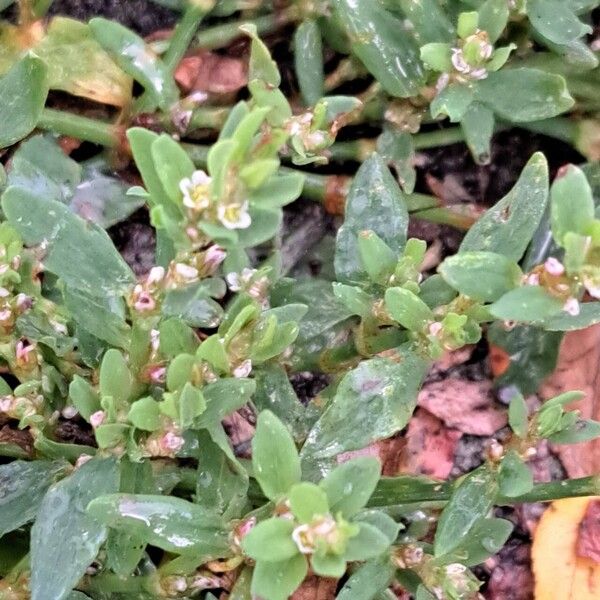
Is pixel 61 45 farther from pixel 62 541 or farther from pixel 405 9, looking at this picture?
pixel 62 541

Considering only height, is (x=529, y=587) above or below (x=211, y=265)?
below

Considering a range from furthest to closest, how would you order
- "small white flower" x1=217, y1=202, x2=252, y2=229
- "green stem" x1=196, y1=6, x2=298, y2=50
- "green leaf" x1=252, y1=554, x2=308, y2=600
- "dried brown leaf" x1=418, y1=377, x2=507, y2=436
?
"dried brown leaf" x1=418, y1=377, x2=507, y2=436, "green stem" x1=196, y1=6, x2=298, y2=50, "green leaf" x1=252, y1=554, x2=308, y2=600, "small white flower" x1=217, y1=202, x2=252, y2=229

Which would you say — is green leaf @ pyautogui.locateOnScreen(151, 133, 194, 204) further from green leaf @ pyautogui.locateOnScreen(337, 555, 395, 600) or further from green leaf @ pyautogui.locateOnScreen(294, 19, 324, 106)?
green leaf @ pyautogui.locateOnScreen(294, 19, 324, 106)

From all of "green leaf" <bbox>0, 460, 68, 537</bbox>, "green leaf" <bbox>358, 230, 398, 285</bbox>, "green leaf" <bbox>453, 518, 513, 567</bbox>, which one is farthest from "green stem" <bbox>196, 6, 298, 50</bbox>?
"green leaf" <bbox>453, 518, 513, 567</bbox>

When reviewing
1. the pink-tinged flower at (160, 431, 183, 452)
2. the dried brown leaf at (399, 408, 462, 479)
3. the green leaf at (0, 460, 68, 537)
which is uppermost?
the pink-tinged flower at (160, 431, 183, 452)

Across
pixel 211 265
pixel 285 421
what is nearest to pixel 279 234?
pixel 285 421

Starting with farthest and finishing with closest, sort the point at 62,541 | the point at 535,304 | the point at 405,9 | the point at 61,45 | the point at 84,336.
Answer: the point at 61,45 → the point at 405,9 → the point at 84,336 → the point at 62,541 → the point at 535,304
